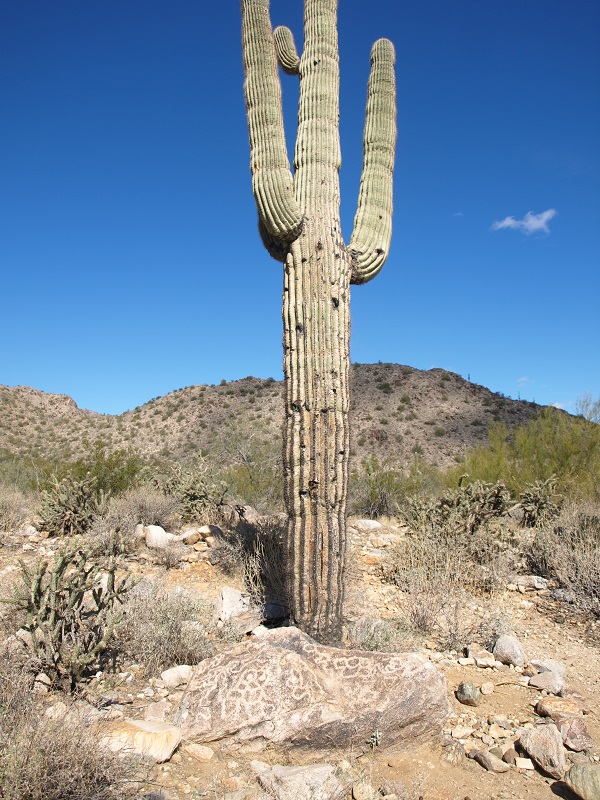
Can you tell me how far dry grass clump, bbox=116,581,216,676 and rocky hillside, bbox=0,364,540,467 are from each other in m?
17.5

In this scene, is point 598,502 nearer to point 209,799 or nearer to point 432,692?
point 432,692

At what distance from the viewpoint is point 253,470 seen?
11.8m

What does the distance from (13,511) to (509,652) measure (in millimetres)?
7240

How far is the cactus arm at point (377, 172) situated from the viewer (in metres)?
5.42

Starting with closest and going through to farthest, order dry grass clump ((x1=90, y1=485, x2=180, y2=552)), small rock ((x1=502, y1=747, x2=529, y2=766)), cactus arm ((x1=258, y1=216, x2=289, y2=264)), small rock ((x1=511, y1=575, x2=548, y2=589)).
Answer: small rock ((x1=502, y1=747, x2=529, y2=766)) → cactus arm ((x1=258, y1=216, x2=289, y2=264)) → small rock ((x1=511, y1=575, x2=548, y2=589)) → dry grass clump ((x1=90, y1=485, x2=180, y2=552))

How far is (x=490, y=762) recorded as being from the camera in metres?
3.05

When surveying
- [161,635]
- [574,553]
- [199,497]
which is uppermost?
[199,497]

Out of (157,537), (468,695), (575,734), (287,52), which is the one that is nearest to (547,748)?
(575,734)

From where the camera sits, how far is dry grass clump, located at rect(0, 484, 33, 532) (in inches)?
325

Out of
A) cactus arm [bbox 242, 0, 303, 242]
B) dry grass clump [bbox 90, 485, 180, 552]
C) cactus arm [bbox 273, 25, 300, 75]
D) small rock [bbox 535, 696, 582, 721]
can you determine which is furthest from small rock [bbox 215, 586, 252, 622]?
cactus arm [bbox 273, 25, 300, 75]

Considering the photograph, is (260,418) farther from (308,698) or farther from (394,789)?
(394,789)

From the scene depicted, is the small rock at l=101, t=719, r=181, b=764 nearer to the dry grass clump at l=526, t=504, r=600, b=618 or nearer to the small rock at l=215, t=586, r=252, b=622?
the small rock at l=215, t=586, r=252, b=622

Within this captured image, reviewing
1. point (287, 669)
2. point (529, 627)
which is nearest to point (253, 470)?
point (529, 627)

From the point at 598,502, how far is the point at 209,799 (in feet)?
23.3
